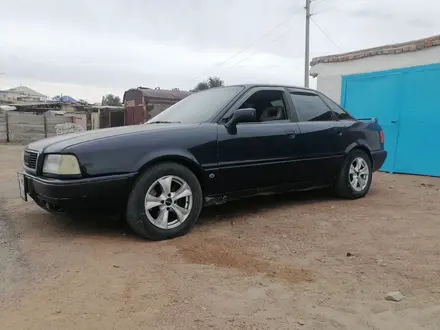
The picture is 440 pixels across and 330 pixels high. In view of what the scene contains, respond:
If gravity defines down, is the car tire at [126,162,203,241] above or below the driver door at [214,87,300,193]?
below

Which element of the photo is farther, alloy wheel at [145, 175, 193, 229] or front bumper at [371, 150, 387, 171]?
front bumper at [371, 150, 387, 171]

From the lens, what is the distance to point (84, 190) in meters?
3.39

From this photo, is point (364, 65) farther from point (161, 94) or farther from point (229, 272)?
point (161, 94)

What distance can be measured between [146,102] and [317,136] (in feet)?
43.6

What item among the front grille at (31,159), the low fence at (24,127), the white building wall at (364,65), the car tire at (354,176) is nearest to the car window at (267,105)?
the car tire at (354,176)

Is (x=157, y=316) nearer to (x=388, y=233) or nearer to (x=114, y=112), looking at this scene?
(x=388, y=233)

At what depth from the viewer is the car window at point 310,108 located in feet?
16.4

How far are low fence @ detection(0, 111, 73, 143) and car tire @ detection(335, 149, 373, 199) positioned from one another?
660 inches

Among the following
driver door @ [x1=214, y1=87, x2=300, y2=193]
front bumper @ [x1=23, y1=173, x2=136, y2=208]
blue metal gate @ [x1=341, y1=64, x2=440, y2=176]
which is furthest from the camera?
blue metal gate @ [x1=341, y1=64, x2=440, y2=176]

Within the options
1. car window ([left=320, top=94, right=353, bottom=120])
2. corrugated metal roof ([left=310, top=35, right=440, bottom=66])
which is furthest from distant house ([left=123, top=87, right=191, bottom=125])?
car window ([left=320, top=94, right=353, bottom=120])

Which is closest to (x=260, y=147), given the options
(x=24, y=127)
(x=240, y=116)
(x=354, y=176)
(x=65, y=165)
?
(x=240, y=116)

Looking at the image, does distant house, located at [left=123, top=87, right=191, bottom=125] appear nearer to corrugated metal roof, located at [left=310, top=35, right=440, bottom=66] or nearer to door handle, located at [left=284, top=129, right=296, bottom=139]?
corrugated metal roof, located at [left=310, top=35, right=440, bottom=66]

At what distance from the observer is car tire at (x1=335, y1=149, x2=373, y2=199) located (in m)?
5.39

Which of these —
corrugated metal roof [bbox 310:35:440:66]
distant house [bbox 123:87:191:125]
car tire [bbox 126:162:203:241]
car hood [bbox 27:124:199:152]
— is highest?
corrugated metal roof [bbox 310:35:440:66]
